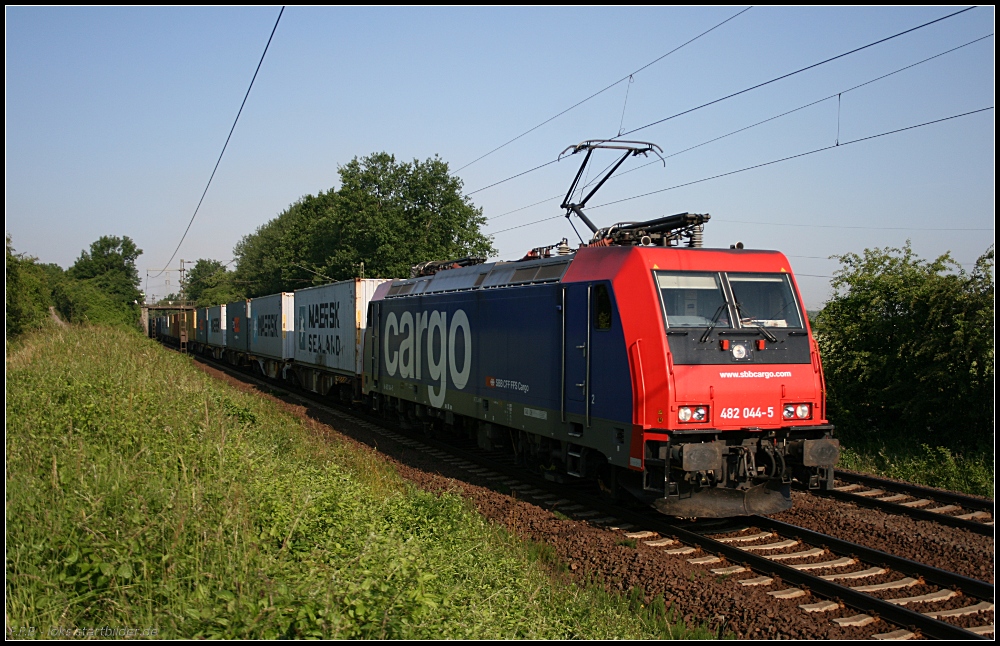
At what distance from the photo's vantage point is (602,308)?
909cm

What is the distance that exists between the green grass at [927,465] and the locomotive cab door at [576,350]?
19.7 feet

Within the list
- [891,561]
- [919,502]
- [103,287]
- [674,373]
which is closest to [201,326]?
[674,373]

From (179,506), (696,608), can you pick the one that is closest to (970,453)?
(696,608)

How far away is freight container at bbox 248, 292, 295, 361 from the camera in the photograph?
91.5 feet

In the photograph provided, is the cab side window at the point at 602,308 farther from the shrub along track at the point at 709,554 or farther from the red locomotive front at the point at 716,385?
the shrub along track at the point at 709,554

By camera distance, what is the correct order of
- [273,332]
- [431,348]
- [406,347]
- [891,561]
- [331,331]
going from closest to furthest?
[891,561], [431,348], [406,347], [331,331], [273,332]

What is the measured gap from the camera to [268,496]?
6633mm

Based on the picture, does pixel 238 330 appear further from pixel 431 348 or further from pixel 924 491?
pixel 924 491

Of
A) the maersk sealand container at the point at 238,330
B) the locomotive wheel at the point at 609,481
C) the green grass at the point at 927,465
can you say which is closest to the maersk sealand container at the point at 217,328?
the maersk sealand container at the point at 238,330

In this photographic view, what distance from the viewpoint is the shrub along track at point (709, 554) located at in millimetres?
6105

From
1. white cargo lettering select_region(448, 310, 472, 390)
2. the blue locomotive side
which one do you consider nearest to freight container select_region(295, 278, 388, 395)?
the blue locomotive side

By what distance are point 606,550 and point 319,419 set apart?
1298 cm

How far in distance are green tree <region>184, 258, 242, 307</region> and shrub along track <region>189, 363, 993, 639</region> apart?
6061 centimetres

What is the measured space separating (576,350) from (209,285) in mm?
106425
